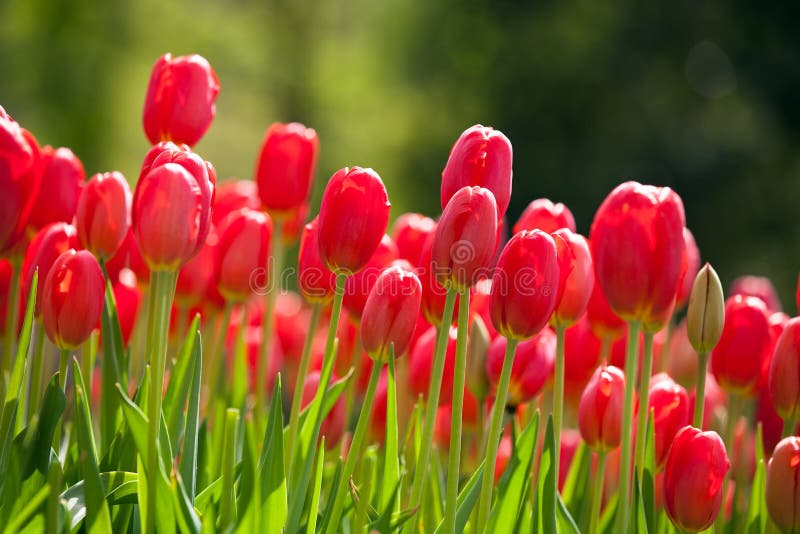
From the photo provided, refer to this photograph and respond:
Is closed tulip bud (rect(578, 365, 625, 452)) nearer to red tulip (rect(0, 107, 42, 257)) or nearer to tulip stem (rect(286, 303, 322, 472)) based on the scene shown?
tulip stem (rect(286, 303, 322, 472))

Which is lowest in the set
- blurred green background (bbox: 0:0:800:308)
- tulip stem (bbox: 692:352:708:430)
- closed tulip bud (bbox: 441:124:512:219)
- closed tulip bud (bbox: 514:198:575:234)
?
tulip stem (bbox: 692:352:708:430)

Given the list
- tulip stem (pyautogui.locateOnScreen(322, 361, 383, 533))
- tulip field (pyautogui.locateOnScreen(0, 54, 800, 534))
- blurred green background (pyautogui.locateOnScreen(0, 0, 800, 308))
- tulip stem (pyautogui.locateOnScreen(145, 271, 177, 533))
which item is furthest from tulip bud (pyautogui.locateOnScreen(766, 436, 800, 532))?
blurred green background (pyautogui.locateOnScreen(0, 0, 800, 308))

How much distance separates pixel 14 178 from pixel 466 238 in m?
0.63

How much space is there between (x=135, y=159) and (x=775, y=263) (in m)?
8.58

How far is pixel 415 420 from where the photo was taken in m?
1.39

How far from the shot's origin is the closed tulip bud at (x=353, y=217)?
1231 mm

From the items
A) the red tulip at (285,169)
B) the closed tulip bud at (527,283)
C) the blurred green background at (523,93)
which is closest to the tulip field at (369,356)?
the closed tulip bud at (527,283)

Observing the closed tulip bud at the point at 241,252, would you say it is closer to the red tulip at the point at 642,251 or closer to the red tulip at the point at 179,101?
the red tulip at the point at 179,101

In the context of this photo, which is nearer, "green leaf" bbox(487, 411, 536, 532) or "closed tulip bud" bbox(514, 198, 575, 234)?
"green leaf" bbox(487, 411, 536, 532)

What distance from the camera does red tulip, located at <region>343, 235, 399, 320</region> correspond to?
163 cm

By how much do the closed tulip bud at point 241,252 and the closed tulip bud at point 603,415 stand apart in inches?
25.1

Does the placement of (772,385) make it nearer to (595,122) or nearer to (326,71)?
(595,122)

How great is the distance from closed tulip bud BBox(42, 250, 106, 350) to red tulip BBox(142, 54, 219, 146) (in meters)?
0.33

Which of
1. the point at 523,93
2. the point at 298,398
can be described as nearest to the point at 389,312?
the point at 298,398
